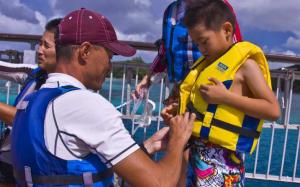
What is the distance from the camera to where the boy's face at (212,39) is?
5.87 feet

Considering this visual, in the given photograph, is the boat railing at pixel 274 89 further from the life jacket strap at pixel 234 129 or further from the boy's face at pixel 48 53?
the life jacket strap at pixel 234 129

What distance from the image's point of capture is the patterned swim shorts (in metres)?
1.81

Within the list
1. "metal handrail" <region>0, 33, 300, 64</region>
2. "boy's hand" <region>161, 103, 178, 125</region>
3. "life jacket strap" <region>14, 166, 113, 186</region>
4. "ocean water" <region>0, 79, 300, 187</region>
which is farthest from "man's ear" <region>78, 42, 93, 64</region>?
"ocean water" <region>0, 79, 300, 187</region>

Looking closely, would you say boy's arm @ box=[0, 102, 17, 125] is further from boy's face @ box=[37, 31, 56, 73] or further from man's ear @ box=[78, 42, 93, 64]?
man's ear @ box=[78, 42, 93, 64]

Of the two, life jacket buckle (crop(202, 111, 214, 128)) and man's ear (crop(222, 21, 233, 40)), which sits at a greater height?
man's ear (crop(222, 21, 233, 40))

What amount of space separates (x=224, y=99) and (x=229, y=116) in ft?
0.32

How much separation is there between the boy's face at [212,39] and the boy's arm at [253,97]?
0.48ft

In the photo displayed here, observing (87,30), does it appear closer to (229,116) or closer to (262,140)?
(229,116)

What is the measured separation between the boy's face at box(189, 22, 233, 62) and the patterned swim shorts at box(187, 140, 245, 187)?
1.41 feet

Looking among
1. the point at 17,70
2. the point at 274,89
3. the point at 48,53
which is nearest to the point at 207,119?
the point at 48,53

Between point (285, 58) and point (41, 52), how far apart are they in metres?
2.31

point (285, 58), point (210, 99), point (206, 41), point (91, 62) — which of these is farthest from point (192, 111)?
point (285, 58)

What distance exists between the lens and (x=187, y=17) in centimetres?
185

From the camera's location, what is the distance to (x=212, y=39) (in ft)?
5.90
